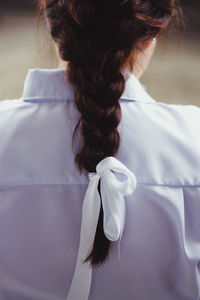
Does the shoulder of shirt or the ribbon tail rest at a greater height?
the shoulder of shirt

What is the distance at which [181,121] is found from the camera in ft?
2.32

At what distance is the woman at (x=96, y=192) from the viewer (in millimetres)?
643

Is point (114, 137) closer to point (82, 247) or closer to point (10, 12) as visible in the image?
point (82, 247)

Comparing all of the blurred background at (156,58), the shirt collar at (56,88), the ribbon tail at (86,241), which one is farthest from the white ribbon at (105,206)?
the blurred background at (156,58)

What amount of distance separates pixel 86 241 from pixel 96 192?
75 millimetres

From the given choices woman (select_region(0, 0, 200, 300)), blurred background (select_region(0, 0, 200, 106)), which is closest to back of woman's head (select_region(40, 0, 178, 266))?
woman (select_region(0, 0, 200, 300))

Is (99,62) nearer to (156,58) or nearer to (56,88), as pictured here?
(56,88)

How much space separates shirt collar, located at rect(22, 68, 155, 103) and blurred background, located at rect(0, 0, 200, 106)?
53 cm

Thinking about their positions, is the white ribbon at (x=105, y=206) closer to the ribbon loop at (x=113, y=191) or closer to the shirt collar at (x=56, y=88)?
the ribbon loop at (x=113, y=191)

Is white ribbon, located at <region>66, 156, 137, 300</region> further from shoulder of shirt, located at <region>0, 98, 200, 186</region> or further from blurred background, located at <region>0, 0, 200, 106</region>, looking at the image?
blurred background, located at <region>0, 0, 200, 106</region>

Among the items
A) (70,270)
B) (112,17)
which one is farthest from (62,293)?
(112,17)

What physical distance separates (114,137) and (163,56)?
757 millimetres

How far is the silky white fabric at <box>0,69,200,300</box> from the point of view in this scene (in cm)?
65

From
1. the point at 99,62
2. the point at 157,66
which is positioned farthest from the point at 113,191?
the point at 157,66
